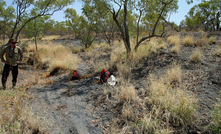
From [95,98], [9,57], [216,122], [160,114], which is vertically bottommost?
[95,98]

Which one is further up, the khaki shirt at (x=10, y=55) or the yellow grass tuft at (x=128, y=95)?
the khaki shirt at (x=10, y=55)

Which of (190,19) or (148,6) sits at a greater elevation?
(190,19)

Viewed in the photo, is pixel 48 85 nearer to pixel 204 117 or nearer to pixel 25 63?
pixel 204 117

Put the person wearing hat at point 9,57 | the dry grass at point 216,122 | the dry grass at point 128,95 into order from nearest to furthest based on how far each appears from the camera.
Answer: the dry grass at point 216,122
the dry grass at point 128,95
the person wearing hat at point 9,57

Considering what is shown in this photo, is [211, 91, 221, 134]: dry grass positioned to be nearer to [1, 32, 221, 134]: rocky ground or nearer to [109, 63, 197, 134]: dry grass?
[1, 32, 221, 134]: rocky ground

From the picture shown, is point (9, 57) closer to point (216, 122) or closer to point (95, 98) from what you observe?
point (95, 98)

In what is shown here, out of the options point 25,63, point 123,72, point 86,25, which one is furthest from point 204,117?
point 86,25

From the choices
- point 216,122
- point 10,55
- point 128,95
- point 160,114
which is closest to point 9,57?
point 10,55

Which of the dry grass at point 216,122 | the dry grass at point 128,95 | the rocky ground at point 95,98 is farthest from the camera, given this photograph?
the dry grass at point 128,95

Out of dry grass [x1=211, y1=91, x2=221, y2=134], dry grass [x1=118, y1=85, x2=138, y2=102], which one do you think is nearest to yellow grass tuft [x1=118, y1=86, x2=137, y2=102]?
dry grass [x1=118, y1=85, x2=138, y2=102]

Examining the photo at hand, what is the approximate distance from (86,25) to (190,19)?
24984 mm

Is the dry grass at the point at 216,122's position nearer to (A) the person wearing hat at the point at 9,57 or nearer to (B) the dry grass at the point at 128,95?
(B) the dry grass at the point at 128,95

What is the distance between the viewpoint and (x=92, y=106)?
4000 millimetres

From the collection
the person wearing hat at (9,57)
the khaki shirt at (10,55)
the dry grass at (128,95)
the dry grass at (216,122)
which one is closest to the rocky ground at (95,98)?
the dry grass at (216,122)
